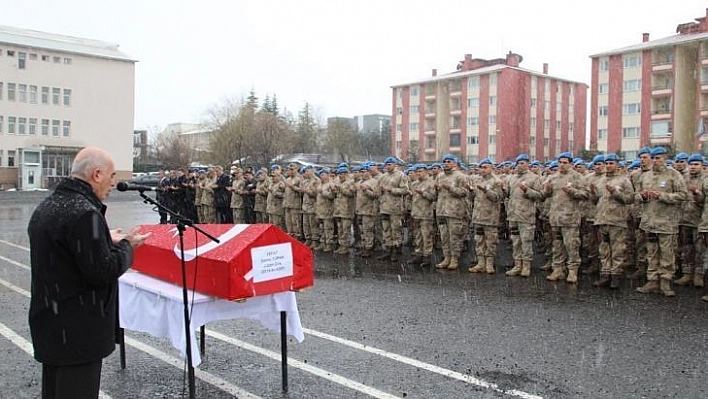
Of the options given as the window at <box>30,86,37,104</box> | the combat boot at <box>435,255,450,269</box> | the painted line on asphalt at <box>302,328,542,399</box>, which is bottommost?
the painted line on asphalt at <box>302,328,542,399</box>

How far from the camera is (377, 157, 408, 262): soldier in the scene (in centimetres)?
1309

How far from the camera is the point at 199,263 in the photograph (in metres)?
4.99

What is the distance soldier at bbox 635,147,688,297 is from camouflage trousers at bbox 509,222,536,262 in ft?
6.22

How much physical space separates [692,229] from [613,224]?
149 centimetres

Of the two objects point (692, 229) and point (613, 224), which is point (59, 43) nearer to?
point (613, 224)

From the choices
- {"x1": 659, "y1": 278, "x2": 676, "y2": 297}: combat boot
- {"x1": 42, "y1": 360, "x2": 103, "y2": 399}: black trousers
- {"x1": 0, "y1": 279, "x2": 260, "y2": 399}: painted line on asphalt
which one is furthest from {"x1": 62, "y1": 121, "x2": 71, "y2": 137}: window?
{"x1": 42, "y1": 360, "x2": 103, "y2": 399}: black trousers

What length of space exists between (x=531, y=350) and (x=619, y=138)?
5394 cm

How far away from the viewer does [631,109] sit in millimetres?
54812

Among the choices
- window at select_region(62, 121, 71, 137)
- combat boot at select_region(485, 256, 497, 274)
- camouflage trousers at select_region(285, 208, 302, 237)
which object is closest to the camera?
combat boot at select_region(485, 256, 497, 274)

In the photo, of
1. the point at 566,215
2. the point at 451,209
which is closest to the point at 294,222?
the point at 451,209

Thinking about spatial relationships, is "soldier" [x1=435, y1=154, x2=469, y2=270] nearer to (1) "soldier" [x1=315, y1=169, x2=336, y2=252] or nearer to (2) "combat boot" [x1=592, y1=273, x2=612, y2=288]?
(2) "combat boot" [x1=592, y1=273, x2=612, y2=288]

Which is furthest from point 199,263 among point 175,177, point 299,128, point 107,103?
point 299,128

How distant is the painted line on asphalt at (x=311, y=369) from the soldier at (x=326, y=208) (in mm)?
7726

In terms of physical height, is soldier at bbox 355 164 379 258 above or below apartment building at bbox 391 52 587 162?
below
